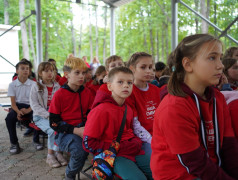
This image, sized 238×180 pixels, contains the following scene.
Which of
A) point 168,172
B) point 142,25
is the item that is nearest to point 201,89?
point 168,172

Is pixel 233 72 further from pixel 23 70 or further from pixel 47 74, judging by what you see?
pixel 23 70

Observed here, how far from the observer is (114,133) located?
205 cm

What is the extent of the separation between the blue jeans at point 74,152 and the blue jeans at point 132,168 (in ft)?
2.07

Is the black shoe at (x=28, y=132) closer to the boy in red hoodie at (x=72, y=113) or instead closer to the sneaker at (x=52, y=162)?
the sneaker at (x=52, y=162)

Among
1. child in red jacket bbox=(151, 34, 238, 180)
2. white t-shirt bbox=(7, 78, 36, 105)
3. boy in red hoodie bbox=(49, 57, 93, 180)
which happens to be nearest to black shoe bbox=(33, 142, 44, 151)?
white t-shirt bbox=(7, 78, 36, 105)

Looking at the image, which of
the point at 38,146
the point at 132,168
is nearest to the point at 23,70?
the point at 38,146

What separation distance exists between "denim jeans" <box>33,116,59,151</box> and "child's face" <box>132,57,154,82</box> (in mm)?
1541

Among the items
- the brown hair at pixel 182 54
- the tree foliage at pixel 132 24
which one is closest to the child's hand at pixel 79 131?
the brown hair at pixel 182 54

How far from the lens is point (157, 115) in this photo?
4.38ft

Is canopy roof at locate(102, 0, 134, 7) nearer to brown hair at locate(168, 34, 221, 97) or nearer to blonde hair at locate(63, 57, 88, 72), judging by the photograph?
blonde hair at locate(63, 57, 88, 72)

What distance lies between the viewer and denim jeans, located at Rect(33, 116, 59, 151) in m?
3.24

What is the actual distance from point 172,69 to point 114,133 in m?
0.88

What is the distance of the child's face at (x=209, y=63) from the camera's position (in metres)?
1.27

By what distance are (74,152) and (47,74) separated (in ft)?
5.30
